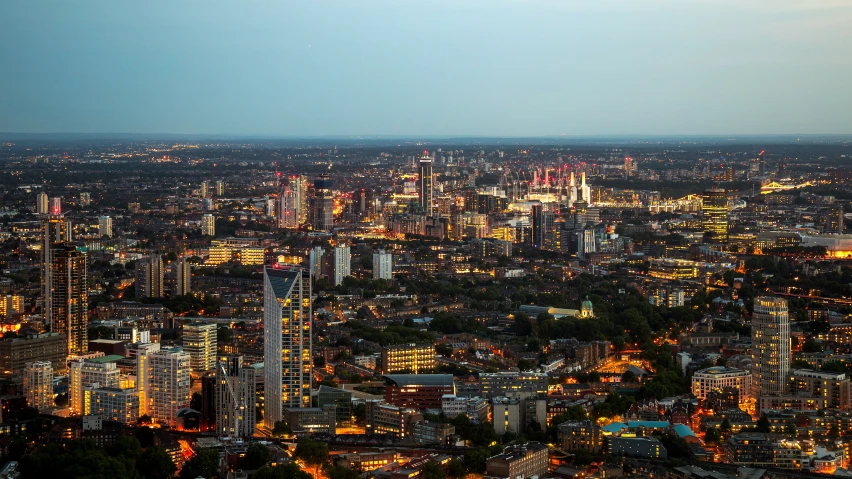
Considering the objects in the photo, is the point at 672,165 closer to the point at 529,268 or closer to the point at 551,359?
the point at 529,268

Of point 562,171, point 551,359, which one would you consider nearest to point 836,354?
point 551,359

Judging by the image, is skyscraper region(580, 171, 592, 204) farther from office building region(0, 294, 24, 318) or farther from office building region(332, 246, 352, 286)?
office building region(0, 294, 24, 318)

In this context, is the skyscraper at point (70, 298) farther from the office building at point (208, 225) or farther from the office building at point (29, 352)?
the office building at point (208, 225)

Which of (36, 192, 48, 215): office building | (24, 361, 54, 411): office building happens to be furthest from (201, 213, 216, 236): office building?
(24, 361, 54, 411): office building

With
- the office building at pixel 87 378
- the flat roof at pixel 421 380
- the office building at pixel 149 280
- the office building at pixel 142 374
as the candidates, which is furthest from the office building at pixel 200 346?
the office building at pixel 149 280

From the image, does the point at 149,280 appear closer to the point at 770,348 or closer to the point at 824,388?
the point at 770,348

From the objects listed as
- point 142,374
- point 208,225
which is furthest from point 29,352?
point 208,225
